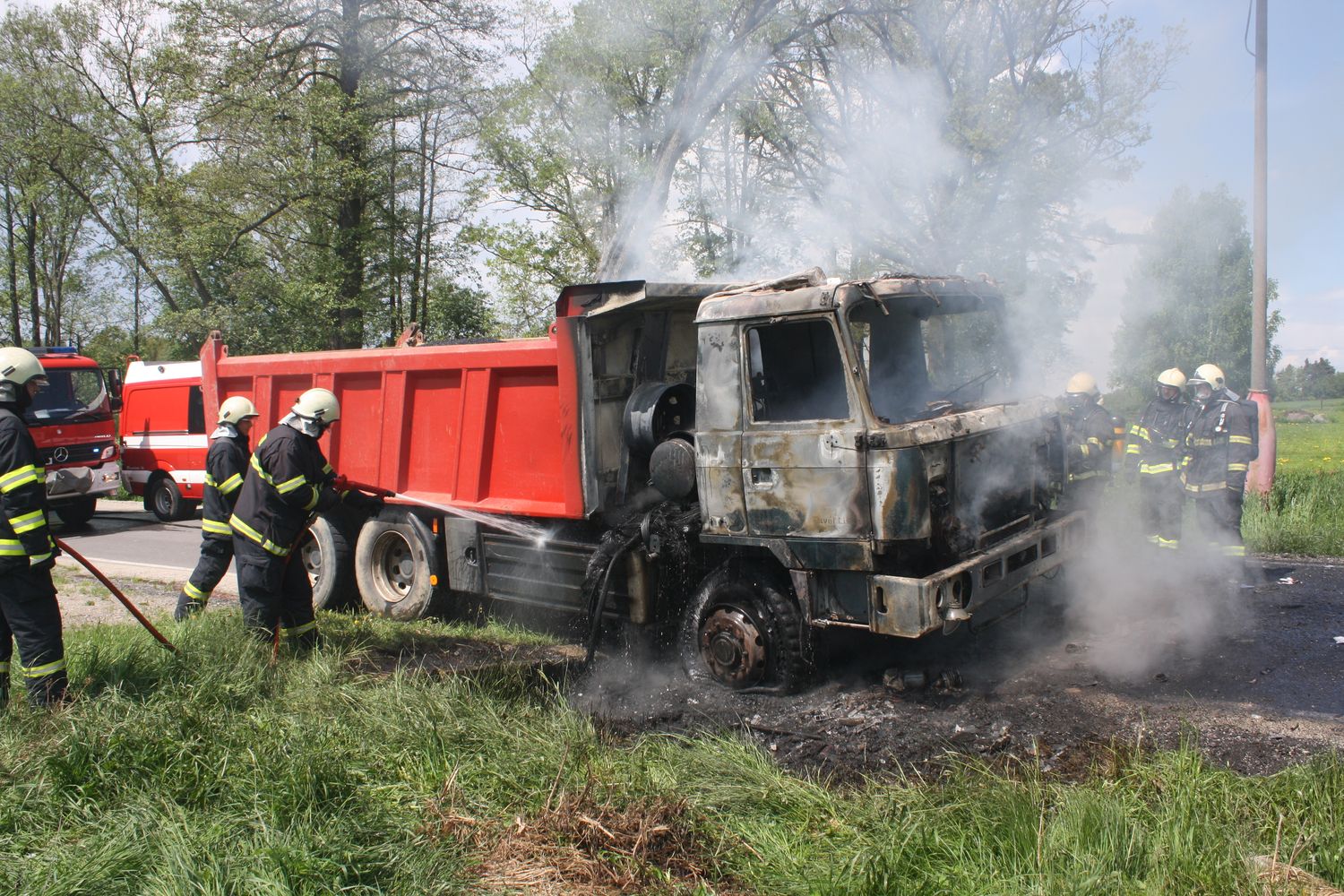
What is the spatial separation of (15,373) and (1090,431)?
7.74 metres

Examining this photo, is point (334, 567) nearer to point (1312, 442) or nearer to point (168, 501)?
point (168, 501)

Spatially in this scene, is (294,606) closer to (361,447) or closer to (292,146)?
(361,447)

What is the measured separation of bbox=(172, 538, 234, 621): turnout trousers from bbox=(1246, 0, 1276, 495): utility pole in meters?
9.17

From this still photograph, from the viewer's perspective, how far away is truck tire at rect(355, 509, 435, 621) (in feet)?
23.7

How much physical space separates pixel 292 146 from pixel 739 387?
1480cm

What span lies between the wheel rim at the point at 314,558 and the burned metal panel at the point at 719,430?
4022 mm

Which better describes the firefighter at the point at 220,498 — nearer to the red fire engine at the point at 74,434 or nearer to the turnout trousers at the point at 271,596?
the turnout trousers at the point at 271,596

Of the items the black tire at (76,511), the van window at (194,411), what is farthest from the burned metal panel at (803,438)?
the black tire at (76,511)

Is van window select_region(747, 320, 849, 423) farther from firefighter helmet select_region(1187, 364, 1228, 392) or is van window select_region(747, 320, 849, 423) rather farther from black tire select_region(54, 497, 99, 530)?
black tire select_region(54, 497, 99, 530)

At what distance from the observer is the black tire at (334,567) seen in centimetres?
754

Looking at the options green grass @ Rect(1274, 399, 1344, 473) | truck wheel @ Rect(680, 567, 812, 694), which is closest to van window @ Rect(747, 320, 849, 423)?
truck wheel @ Rect(680, 567, 812, 694)

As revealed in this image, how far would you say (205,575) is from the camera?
21.2ft

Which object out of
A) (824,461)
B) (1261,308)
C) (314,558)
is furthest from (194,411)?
(1261,308)

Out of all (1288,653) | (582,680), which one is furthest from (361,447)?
(1288,653)
